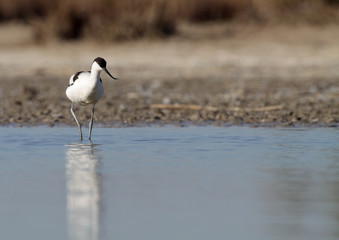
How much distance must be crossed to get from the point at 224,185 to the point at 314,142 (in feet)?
8.28

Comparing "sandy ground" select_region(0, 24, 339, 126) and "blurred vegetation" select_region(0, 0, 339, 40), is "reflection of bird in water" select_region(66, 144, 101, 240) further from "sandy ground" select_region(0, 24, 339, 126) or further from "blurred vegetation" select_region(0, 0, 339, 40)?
"blurred vegetation" select_region(0, 0, 339, 40)

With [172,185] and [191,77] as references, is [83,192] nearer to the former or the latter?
[172,185]

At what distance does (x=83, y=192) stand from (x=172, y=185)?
66 cm

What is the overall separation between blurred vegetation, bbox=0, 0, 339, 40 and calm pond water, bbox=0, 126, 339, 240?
927 centimetres

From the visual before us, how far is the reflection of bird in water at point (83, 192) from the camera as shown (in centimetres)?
463

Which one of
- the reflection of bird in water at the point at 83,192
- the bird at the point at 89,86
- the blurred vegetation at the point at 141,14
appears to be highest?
the blurred vegetation at the point at 141,14

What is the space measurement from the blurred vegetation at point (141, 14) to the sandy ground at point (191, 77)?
38cm

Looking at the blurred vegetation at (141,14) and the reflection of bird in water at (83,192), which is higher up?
the blurred vegetation at (141,14)

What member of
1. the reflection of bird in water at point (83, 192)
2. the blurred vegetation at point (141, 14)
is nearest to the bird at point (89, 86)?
the reflection of bird in water at point (83, 192)

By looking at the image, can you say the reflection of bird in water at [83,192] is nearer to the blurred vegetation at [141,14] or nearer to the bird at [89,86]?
the bird at [89,86]

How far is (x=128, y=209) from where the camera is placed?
515 centimetres

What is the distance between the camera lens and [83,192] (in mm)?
5730

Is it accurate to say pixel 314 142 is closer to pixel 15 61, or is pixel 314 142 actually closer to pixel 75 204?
pixel 75 204

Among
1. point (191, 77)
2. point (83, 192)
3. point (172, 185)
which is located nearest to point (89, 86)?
point (172, 185)
